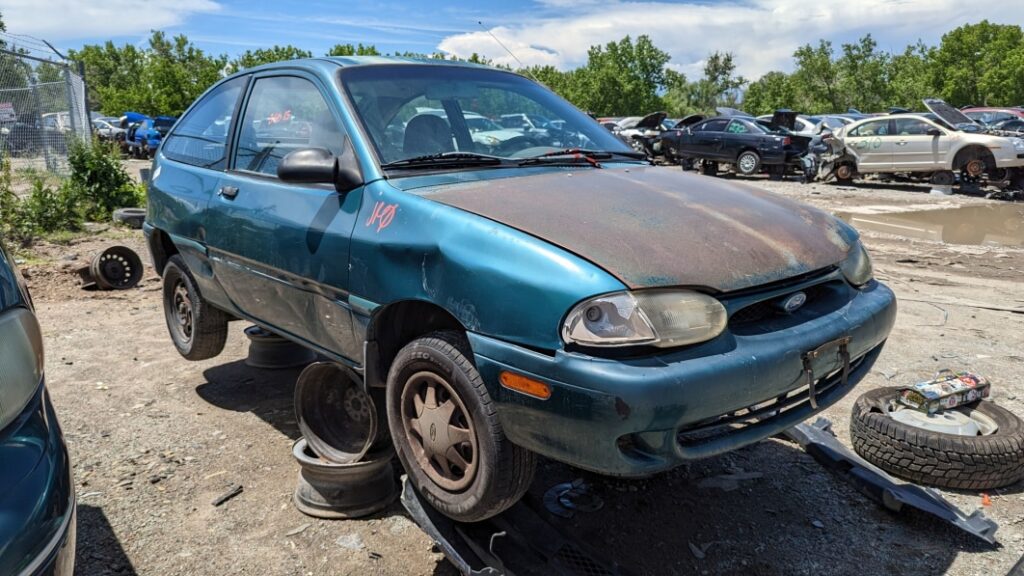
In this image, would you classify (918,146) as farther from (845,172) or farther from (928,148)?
(845,172)

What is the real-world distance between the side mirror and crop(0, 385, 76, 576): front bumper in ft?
4.07

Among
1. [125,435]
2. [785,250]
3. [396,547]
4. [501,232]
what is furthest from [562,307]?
[125,435]

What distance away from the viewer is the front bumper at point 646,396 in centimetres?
192

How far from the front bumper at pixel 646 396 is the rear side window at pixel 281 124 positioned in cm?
142

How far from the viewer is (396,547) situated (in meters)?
2.76

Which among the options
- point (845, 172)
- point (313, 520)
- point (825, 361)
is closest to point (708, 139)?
point (845, 172)

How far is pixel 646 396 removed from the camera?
6.23ft

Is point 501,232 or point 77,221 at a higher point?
point 501,232

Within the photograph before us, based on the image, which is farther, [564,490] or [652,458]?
[564,490]

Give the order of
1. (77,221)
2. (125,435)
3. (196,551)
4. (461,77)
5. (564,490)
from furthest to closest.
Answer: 1. (77,221)
2. (125,435)
3. (461,77)
4. (564,490)
5. (196,551)

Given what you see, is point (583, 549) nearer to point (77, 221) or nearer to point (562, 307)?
point (562, 307)

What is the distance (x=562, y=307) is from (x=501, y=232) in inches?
14.0

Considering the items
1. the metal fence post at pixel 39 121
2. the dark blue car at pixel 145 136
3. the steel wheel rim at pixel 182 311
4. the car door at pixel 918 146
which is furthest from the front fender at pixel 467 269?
the dark blue car at pixel 145 136

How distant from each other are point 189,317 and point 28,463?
2955 millimetres
